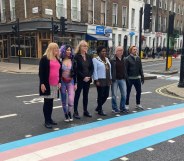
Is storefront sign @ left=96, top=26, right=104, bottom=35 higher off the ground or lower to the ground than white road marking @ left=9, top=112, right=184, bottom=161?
higher

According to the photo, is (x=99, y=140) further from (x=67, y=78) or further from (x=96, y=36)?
(x=96, y=36)

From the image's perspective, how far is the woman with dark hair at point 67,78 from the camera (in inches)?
243

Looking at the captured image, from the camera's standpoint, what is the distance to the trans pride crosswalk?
14.8ft

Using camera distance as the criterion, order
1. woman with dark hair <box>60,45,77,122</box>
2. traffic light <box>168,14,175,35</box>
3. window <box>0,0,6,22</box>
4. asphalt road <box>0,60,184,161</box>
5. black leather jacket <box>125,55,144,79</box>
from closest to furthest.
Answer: asphalt road <box>0,60,184,161</box> → woman with dark hair <box>60,45,77,122</box> → black leather jacket <box>125,55,144,79</box> → traffic light <box>168,14,175,35</box> → window <box>0,0,6,22</box>

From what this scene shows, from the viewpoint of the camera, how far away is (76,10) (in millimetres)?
27172

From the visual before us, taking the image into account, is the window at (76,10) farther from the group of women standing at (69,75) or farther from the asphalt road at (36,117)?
the group of women standing at (69,75)

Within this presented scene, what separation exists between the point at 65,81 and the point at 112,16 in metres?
27.5

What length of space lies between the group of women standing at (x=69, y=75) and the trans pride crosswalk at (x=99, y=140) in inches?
26.0

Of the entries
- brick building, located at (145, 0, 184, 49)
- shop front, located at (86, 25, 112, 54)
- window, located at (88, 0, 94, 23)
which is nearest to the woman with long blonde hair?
shop front, located at (86, 25, 112, 54)

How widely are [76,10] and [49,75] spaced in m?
22.3

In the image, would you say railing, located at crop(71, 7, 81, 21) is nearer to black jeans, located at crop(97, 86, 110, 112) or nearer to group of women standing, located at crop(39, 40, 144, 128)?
black jeans, located at crop(97, 86, 110, 112)

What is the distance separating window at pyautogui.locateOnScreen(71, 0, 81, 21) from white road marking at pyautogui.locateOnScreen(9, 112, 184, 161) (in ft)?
70.5

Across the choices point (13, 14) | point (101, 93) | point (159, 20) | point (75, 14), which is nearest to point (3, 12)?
point (13, 14)

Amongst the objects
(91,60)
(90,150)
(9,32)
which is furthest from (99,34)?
(90,150)
